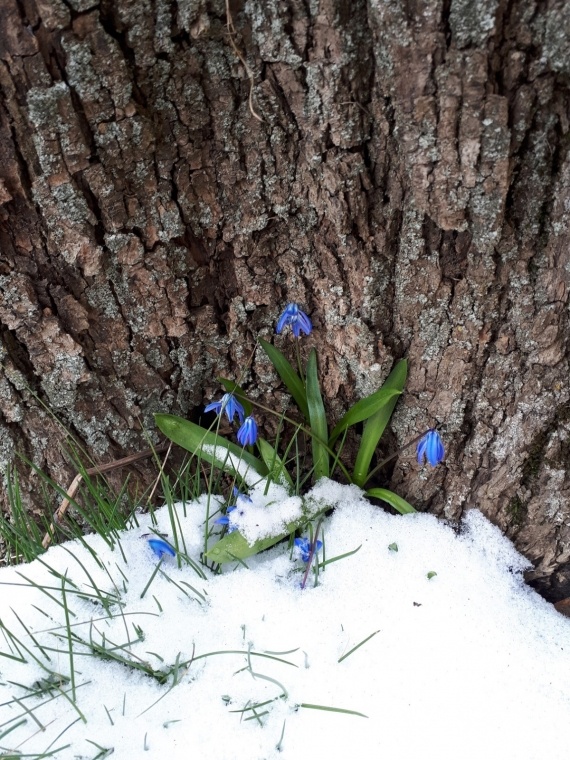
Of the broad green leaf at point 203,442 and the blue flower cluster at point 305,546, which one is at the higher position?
the broad green leaf at point 203,442

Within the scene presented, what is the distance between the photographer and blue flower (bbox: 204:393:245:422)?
181 centimetres

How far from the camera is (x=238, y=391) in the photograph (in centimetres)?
190

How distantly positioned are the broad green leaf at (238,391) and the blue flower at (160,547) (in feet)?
1.56

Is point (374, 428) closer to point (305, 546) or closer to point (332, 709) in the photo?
point (305, 546)

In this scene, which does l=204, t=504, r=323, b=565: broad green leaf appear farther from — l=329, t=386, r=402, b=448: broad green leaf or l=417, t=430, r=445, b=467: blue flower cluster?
l=417, t=430, r=445, b=467: blue flower cluster

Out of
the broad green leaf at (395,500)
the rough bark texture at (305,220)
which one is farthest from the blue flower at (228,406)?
the broad green leaf at (395,500)

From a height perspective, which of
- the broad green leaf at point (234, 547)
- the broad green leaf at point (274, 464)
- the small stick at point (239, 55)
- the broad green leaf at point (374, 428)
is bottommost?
the broad green leaf at point (234, 547)

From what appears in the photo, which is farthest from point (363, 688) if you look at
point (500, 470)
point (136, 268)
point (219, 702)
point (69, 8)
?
point (69, 8)

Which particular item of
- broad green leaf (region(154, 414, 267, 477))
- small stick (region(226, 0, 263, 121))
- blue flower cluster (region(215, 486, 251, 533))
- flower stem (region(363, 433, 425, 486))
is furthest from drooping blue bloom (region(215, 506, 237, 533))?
small stick (region(226, 0, 263, 121))

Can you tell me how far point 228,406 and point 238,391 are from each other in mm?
97

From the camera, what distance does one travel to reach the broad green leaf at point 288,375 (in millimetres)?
1806

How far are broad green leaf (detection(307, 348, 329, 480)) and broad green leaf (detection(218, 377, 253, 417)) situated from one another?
21cm

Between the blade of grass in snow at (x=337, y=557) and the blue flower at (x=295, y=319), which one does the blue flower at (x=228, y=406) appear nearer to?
the blue flower at (x=295, y=319)

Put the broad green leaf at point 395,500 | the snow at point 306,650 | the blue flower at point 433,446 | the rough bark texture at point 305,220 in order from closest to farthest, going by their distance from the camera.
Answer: the rough bark texture at point 305,220, the snow at point 306,650, the blue flower at point 433,446, the broad green leaf at point 395,500
